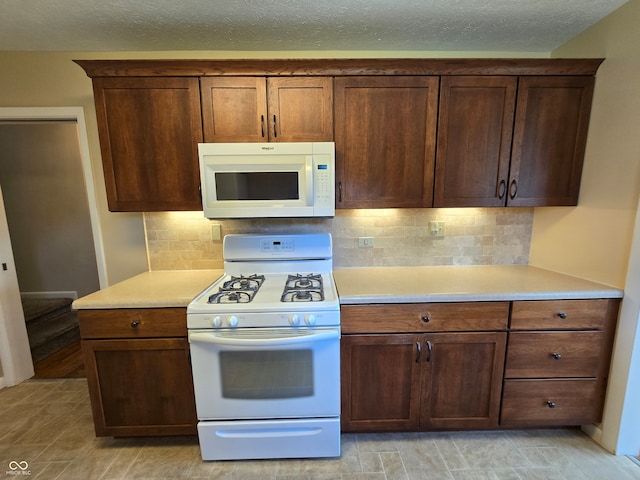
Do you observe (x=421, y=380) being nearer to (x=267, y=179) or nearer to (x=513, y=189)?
(x=513, y=189)

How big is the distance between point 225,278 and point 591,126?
99.5 inches

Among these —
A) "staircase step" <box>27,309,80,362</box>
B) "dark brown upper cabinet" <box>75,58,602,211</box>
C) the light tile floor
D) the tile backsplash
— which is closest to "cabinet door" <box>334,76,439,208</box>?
"dark brown upper cabinet" <box>75,58,602,211</box>

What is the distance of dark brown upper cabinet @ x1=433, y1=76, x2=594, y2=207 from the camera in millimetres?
1702

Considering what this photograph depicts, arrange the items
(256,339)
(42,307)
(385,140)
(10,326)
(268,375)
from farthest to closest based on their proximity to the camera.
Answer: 1. (42,307)
2. (10,326)
3. (385,140)
4. (268,375)
5. (256,339)

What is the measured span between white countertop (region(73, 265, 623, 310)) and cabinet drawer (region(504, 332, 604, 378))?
0.80 ft

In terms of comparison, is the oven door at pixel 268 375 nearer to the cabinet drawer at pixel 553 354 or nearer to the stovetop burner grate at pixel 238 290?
the stovetop burner grate at pixel 238 290

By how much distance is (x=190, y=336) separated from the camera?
1471 millimetres

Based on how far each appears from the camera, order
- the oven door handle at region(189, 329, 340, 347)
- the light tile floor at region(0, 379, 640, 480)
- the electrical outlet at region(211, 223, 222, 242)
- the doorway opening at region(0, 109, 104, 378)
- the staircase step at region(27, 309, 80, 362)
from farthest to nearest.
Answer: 1. the doorway opening at region(0, 109, 104, 378)
2. the staircase step at region(27, 309, 80, 362)
3. the electrical outlet at region(211, 223, 222, 242)
4. the light tile floor at region(0, 379, 640, 480)
5. the oven door handle at region(189, 329, 340, 347)

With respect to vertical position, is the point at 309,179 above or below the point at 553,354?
above

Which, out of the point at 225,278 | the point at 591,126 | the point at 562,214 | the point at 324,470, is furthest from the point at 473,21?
the point at 324,470

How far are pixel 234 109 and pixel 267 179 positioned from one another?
18.4 inches

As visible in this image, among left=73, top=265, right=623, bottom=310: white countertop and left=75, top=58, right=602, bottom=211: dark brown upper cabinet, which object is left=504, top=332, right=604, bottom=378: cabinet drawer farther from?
left=75, top=58, right=602, bottom=211: dark brown upper cabinet

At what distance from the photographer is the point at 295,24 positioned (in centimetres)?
165

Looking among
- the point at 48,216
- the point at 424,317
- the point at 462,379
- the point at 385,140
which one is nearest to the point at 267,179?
the point at 385,140
